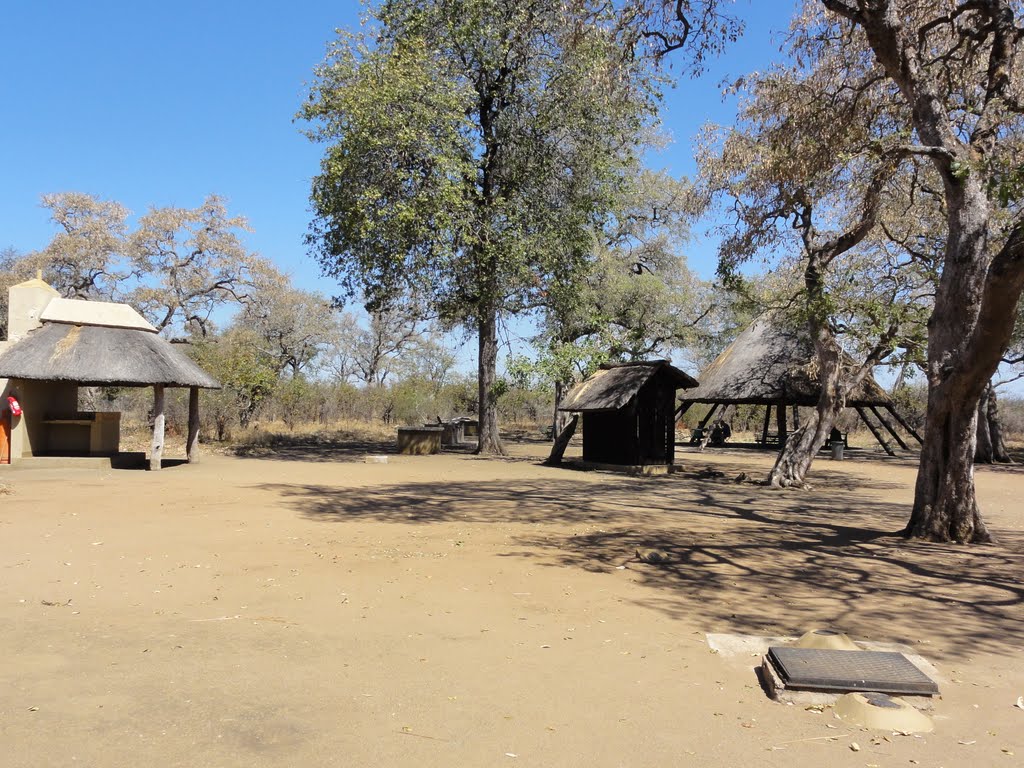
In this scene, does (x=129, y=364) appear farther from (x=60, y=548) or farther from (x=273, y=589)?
(x=273, y=589)

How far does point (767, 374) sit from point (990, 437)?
824 cm

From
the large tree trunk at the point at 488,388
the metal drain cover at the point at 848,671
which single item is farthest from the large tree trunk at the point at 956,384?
the large tree trunk at the point at 488,388

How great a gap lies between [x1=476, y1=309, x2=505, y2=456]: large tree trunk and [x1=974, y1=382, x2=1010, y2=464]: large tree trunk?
55.9 feet

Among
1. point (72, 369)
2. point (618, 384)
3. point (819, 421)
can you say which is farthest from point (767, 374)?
point (72, 369)

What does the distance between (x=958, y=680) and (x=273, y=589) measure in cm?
525

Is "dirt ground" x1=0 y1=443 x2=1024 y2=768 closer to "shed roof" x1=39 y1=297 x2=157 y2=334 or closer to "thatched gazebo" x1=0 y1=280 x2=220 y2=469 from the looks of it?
"thatched gazebo" x1=0 y1=280 x2=220 y2=469

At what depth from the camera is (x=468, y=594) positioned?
669 centimetres

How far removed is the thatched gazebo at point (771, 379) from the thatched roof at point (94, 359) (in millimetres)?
17137

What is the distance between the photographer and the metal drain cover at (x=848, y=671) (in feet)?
14.0

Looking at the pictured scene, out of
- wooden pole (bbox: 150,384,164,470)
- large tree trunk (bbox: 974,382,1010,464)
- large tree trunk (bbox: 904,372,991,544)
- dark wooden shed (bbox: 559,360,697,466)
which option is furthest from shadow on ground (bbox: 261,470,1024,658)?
large tree trunk (bbox: 974,382,1010,464)

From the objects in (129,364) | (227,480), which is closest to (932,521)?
(227,480)

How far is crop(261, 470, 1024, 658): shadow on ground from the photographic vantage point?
241 inches

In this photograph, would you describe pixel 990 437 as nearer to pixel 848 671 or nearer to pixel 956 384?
pixel 956 384

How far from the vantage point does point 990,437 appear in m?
27.8
